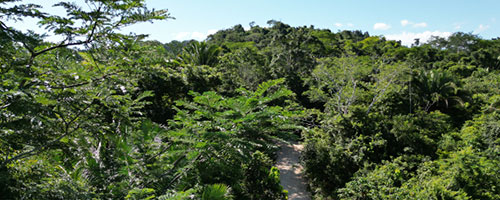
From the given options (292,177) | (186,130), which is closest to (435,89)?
(292,177)

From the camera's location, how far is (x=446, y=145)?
7.42 metres

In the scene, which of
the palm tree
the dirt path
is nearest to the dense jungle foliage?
the palm tree

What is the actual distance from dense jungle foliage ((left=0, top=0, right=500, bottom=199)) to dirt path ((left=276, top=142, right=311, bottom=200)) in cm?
35

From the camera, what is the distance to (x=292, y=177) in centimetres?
861

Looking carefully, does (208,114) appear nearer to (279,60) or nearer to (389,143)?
(389,143)

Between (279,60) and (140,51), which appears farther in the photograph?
(279,60)

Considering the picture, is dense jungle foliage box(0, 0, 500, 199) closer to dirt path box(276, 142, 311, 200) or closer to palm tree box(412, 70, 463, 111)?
palm tree box(412, 70, 463, 111)

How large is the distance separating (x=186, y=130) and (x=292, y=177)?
655cm

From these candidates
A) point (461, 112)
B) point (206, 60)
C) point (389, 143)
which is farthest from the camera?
point (206, 60)

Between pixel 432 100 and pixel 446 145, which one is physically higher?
pixel 432 100

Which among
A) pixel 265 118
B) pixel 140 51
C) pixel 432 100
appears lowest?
pixel 432 100

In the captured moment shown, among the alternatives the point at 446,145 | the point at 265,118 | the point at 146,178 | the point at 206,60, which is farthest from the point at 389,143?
the point at 206,60

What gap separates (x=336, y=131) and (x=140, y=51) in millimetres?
7419

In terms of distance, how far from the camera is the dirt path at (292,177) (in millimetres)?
7675
